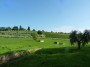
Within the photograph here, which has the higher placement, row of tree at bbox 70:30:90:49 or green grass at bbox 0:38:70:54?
row of tree at bbox 70:30:90:49

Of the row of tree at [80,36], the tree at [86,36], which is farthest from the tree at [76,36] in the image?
the tree at [86,36]

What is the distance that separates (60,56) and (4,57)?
26234 millimetres

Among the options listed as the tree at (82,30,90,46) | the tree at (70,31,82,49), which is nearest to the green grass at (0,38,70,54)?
the tree at (70,31,82,49)

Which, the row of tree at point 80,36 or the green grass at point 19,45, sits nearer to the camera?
the row of tree at point 80,36

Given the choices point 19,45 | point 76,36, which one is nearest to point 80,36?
point 76,36

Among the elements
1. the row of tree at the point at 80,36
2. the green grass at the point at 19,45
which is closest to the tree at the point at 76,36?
the row of tree at the point at 80,36

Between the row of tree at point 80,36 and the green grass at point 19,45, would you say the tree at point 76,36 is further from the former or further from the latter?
the green grass at point 19,45

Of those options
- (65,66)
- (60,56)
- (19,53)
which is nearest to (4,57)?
(19,53)

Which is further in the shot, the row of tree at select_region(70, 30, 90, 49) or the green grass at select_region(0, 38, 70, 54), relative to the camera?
the green grass at select_region(0, 38, 70, 54)

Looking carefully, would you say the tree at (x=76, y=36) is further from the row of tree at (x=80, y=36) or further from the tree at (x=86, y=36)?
the tree at (x=86, y=36)

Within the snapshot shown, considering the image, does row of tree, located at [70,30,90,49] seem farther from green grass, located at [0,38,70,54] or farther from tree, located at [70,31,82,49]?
green grass, located at [0,38,70,54]

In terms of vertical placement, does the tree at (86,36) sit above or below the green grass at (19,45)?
above

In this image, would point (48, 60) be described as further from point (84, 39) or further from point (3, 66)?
point (84, 39)

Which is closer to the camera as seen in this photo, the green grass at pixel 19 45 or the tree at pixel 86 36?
the tree at pixel 86 36
